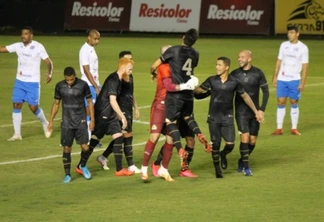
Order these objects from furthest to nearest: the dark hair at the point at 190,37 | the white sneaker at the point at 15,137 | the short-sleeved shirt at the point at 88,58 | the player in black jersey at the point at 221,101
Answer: the white sneaker at the point at 15,137 < the short-sleeved shirt at the point at 88,58 < the player in black jersey at the point at 221,101 < the dark hair at the point at 190,37

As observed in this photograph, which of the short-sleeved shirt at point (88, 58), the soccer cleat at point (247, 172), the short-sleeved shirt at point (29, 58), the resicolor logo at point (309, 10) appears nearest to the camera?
the soccer cleat at point (247, 172)

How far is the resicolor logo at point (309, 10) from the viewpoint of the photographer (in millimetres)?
44250

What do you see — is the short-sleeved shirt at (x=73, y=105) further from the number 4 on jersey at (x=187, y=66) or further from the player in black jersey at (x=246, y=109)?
the player in black jersey at (x=246, y=109)

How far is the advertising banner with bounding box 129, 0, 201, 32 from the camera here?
45.5 m

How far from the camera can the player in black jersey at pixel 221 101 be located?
1614 cm

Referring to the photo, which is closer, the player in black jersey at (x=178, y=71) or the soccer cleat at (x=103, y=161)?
the player in black jersey at (x=178, y=71)

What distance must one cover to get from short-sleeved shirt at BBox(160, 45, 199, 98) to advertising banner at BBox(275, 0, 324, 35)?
29.2 m

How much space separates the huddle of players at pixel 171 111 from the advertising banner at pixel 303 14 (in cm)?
2832

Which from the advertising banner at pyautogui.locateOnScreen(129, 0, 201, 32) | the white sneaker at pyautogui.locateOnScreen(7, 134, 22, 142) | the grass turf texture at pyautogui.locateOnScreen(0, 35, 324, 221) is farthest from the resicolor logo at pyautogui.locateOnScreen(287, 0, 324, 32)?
the white sneaker at pyautogui.locateOnScreen(7, 134, 22, 142)

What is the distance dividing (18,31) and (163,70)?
102ft

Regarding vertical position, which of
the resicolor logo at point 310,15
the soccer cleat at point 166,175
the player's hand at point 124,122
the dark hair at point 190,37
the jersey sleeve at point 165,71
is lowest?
the soccer cleat at point 166,175

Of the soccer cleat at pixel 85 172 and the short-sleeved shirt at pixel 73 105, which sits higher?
the short-sleeved shirt at pixel 73 105

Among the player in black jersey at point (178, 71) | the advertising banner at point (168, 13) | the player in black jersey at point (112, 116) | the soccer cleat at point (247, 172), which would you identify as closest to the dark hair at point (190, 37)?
the player in black jersey at point (178, 71)

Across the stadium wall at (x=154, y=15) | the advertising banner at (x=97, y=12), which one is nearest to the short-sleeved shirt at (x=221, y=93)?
the stadium wall at (x=154, y=15)
